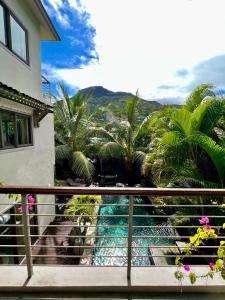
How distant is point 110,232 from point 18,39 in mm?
7602

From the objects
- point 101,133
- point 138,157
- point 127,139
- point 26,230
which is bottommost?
point 138,157

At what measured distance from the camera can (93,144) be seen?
15.9 meters

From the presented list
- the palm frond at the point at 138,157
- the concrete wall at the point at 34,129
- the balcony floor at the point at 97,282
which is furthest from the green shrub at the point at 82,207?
the palm frond at the point at 138,157

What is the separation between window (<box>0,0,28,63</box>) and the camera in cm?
504

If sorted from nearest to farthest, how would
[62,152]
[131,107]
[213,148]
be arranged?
[213,148] < [62,152] < [131,107]

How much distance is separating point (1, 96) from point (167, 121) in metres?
6.50

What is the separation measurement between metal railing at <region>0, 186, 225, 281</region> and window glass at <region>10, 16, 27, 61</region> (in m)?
3.92

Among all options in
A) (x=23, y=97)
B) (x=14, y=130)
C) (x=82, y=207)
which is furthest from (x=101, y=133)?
(x=23, y=97)

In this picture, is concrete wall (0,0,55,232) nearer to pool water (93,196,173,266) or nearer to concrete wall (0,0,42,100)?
concrete wall (0,0,42,100)

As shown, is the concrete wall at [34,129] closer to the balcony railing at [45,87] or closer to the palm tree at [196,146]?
the balcony railing at [45,87]

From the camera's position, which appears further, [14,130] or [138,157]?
[138,157]

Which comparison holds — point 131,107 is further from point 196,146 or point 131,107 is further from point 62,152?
point 196,146

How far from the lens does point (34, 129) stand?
6.88 meters

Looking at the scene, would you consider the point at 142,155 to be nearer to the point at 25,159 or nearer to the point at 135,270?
the point at 25,159
